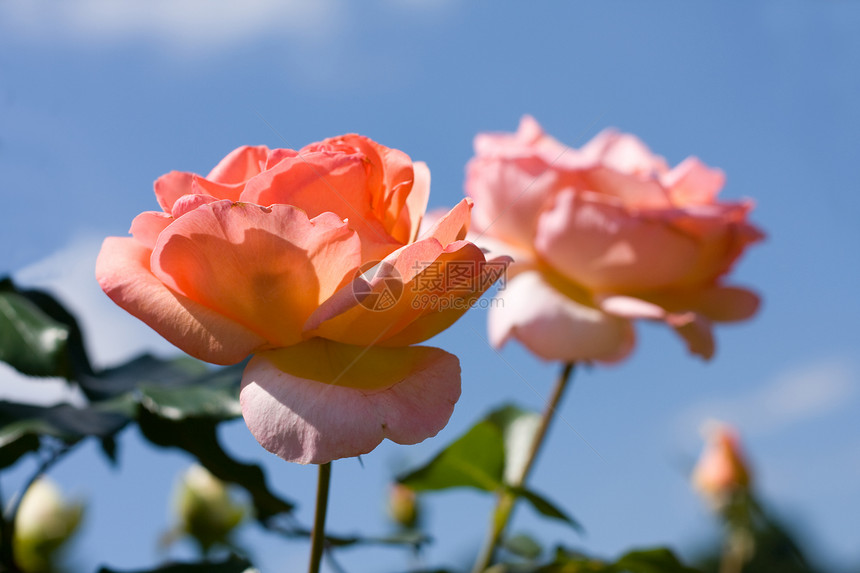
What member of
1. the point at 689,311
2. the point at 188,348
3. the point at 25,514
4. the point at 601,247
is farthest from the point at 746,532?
the point at 188,348

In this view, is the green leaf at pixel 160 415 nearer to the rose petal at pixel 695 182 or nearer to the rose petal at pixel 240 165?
the rose petal at pixel 240 165

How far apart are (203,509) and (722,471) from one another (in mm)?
1173

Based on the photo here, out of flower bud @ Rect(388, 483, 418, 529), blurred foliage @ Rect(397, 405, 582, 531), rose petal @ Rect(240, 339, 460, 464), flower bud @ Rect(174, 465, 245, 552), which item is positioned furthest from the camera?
flower bud @ Rect(388, 483, 418, 529)

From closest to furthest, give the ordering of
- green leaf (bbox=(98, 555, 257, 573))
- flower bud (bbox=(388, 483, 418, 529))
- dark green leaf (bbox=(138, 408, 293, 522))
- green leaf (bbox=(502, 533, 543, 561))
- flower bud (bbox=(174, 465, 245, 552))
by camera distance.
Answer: green leaf (bbox=(98, 555, 257, 573))
dark green leaf (bbox=(138, 408, 293, 522))
green leaf (bbox=(502, 533, 543, 561))
flower bud (bbox=(174, 465, 245, 552))
flower bud (bbox=(388, 483, 418, 529))

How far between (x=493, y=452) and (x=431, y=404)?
1.17 feet

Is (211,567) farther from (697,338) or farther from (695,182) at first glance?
(695,182)

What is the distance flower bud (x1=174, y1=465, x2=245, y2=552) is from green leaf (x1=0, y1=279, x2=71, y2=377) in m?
0.60

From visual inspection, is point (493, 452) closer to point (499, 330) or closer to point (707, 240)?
point (499, 330)

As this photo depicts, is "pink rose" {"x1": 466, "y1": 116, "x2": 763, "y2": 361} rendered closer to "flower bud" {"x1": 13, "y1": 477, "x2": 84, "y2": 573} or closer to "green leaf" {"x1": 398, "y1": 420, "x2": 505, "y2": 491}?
"green leaf" {"x1": 398, "y1": 420, "x2": 505, "y2": 491}

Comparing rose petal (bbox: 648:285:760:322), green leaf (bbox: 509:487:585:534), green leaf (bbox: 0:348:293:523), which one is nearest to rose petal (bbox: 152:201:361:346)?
green leaf (bbox: 0:348:293:523)

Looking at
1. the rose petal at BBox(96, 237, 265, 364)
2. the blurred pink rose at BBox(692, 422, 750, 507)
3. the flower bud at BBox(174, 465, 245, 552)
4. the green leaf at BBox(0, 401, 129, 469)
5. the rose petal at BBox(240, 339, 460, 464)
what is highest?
the rose petal at BBox(96, 237, 265, 364)

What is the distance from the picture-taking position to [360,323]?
35 cm

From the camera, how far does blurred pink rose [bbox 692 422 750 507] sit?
165 centimetres

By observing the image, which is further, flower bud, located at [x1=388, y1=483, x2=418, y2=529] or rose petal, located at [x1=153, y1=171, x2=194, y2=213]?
flower bud, located at [x1=388, y1=483, x2=418, y2=529]
